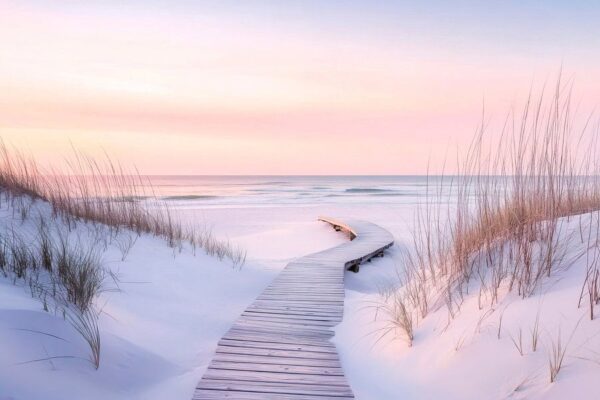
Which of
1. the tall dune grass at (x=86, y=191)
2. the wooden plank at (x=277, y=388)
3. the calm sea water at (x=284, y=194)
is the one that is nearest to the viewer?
the wooden plank at (x=277, y=388)

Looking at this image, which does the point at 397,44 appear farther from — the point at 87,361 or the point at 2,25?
the point at 87,361

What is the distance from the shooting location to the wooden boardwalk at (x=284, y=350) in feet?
7.46

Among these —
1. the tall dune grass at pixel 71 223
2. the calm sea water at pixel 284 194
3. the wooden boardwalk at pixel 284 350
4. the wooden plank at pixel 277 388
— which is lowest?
the calm sea water at pixel 284 194

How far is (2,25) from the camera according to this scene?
6.50 metres

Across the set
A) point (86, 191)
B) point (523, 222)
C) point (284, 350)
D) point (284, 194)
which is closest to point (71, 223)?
point (86, 191)

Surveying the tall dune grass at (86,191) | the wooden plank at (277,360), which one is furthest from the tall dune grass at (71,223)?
the wooden plank at (277,360)

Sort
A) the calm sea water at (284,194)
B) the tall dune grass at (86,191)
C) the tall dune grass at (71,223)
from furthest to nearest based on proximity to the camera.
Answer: the calm sea water at (284,194)
the tall dune grass at (86,191)
the tall dune grass at (71,223)

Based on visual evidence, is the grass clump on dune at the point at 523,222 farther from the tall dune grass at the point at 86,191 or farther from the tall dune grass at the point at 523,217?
the tall dune grass at the point at 86,191

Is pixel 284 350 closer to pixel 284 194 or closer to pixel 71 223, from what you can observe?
pixel 71 223

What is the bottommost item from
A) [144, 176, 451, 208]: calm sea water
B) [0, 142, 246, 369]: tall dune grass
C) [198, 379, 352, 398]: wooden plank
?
[144, 176, 451, 208]: calm sea water

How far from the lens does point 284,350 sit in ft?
9.38

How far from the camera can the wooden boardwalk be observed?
227 cm

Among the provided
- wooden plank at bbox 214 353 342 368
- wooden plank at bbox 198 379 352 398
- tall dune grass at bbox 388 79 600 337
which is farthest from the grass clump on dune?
wooden plank at bbox 198 379 352 398

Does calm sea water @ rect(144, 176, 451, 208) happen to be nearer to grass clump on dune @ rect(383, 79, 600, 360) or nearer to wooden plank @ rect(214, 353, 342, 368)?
grass clump on dune @ rect(383, 79, 600, 360)
